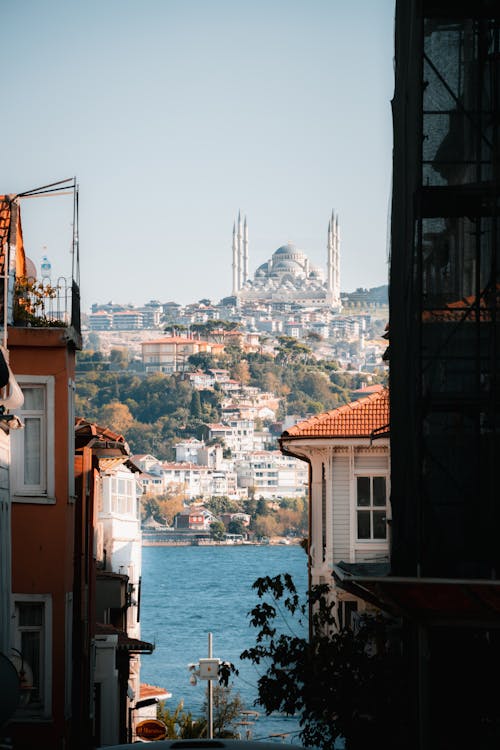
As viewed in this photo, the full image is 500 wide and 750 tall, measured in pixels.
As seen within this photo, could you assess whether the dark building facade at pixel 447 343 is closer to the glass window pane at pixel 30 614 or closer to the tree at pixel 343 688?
the tree at pixel 343 688

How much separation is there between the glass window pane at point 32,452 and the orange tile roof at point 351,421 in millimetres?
8738

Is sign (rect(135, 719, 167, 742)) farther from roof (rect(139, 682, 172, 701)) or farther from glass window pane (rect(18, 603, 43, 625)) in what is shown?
glass window pane (rect(18, 603, 43, 625))

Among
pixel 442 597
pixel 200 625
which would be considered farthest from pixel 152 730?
pixel 200 625

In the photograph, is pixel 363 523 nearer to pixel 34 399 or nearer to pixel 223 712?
pixel 34 399

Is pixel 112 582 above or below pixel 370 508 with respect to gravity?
below

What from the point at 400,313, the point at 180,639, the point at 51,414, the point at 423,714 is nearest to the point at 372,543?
the point at 51,414

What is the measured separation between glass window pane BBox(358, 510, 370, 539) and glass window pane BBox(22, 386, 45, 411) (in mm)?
9816

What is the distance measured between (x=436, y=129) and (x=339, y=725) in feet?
15.7

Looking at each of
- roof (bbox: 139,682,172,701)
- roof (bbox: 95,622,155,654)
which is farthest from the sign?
roof (bbox: 139,682,172,701)

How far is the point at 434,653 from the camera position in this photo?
1184 centimetres

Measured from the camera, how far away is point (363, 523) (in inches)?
973

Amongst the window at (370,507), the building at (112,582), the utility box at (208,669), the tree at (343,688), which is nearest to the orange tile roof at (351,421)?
the window at (370,507)

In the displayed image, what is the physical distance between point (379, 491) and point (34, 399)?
32.6 ft

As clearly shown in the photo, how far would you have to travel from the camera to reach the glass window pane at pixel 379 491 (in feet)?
80.7
